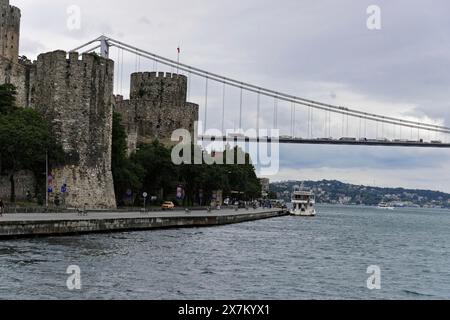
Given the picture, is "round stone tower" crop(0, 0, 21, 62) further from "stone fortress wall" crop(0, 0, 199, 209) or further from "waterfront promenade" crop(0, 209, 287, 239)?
"waterfront promenade" crop(0, 209, 287, 239)

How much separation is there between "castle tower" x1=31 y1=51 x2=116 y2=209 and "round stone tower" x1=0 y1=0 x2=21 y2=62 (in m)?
19.2

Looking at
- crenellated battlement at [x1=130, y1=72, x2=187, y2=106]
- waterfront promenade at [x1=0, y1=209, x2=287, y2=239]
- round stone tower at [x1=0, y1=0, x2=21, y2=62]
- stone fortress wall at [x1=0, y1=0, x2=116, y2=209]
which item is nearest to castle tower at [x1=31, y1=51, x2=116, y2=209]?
stone fortress wall at [x1=0, y1=0, x2=116, y2=209]

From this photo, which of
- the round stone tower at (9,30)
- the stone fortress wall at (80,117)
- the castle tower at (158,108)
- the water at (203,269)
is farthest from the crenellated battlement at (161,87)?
the water at (203,269)

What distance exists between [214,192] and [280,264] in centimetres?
4137

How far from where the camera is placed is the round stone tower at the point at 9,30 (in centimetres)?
5481

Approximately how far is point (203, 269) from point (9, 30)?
41.0 meters

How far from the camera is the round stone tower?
54.8m

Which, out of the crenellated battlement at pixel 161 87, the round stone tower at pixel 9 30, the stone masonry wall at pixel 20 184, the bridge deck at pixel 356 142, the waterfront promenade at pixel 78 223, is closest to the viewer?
the waterfront promenade at pixel 78 223

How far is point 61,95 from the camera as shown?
1412 inches

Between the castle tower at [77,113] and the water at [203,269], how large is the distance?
7.82 meters

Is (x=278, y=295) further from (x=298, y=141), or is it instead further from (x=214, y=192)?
(x=298, y=141)

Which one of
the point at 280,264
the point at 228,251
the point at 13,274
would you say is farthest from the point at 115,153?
the point at 13,274

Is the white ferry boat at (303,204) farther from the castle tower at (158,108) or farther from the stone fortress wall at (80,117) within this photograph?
the stone fortress wall at (80,117)

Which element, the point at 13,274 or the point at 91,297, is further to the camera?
the point at 13,274
